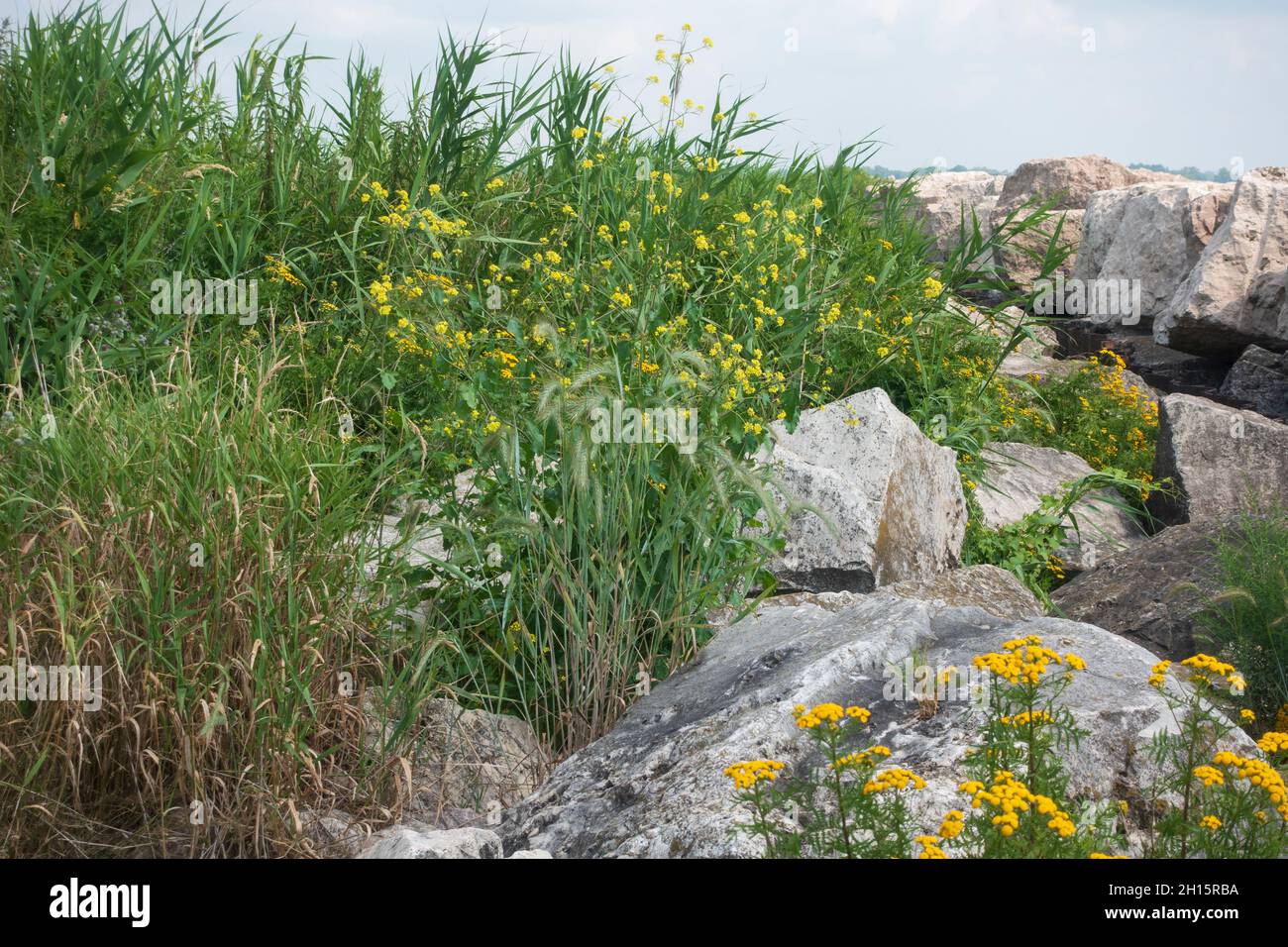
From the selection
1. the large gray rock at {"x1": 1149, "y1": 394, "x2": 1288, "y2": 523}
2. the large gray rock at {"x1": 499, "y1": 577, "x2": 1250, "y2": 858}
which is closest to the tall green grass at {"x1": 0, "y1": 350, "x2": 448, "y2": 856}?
the large gray rock at {"x1": 499, "y1": 577, "x2": 1250, "y2": 858}

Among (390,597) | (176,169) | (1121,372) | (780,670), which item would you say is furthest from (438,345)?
(1121,372)

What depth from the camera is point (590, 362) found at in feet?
14.5

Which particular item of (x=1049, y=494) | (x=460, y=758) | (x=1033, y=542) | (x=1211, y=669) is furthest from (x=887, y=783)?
(x=1049, y=494)

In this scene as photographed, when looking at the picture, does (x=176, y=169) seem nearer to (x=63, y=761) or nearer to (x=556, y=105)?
(x=556, y=105)

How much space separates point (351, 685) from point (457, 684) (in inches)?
19.4

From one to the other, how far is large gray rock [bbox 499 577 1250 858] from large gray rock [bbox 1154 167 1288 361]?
272 inches

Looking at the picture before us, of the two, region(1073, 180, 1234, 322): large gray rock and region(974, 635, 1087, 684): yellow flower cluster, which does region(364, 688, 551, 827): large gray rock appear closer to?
region(974, 635, 1087, 684): yellow flower cluster

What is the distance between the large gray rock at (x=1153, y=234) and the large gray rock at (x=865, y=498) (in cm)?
605

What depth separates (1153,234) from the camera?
11148mm

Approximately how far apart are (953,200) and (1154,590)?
9812 mm

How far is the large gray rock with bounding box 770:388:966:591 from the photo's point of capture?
5.11 m

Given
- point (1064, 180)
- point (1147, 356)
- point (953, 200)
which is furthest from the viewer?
point (953, 200)

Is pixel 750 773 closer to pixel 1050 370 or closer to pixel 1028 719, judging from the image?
pixel 1028 719

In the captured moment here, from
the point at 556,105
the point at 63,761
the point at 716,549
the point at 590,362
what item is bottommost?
the point at 63,761
